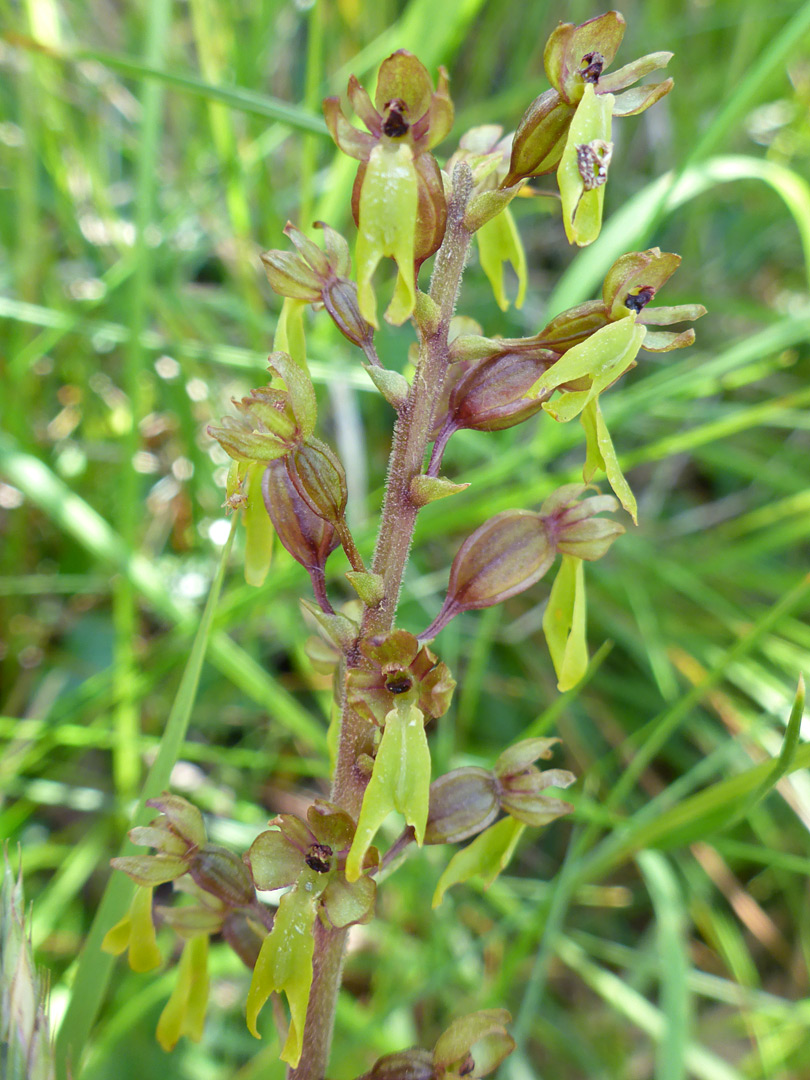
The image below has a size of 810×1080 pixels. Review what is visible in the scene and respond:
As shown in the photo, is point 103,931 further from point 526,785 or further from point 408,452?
point 408,452

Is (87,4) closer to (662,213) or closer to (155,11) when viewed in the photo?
(155,11)

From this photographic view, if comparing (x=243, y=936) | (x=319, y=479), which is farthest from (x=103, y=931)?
(x=319, y=479)

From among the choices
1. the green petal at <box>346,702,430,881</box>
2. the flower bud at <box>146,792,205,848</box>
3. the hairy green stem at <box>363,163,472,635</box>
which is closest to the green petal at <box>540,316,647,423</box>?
the hairy green stem at <box>363,163,472,635</box>

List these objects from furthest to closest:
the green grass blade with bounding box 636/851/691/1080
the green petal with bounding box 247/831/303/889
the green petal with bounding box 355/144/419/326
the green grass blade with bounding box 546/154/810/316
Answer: the green grass blade with bounding box 546/154/810/316 < the green grass blade with bounding box 636/851/691/1080 < the green petal with bounding box 247/831/303/889 < the green petal with bounding box 355/144/419/326

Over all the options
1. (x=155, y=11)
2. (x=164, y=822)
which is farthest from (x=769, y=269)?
(x=164, y=822)

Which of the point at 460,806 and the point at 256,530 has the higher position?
the point at 256,530

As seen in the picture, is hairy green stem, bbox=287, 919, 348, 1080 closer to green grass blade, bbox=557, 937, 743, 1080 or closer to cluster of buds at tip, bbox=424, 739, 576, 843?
cluster of buds at tip, bbox=424, 739, 576, 843

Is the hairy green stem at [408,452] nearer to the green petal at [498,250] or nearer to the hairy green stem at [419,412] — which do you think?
the hairy green stem at [419,412]
